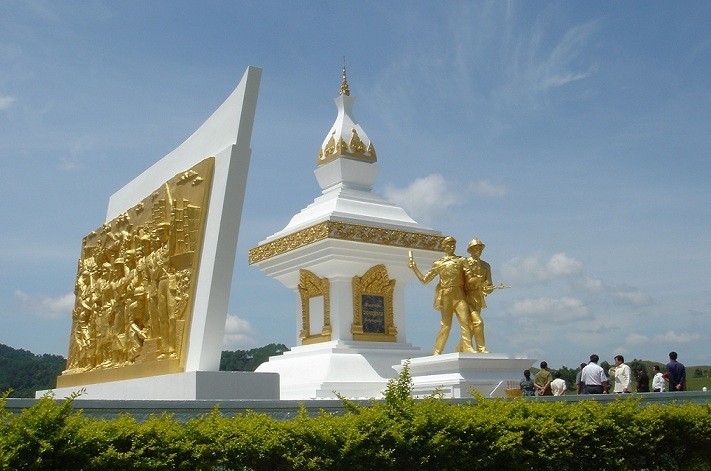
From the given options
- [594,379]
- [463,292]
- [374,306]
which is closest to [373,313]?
[374,306]

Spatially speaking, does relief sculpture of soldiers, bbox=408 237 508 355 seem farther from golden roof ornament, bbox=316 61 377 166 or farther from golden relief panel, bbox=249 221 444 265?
golden roof ornament, bbox=316 61 377 166

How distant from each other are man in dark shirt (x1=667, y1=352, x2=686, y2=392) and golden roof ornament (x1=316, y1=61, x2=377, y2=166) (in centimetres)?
843

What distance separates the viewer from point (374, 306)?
1814 centimetres

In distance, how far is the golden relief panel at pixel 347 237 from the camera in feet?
56.3

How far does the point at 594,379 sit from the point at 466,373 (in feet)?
7.11

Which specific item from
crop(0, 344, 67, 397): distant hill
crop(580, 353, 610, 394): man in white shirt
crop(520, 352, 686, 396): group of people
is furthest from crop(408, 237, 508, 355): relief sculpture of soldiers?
crop(0, 344, 67, 397): distant hill

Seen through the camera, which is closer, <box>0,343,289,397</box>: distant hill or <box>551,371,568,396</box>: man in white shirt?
<box>551,371,568,396</box>: man in white shirt

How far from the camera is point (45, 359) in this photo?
3706cm

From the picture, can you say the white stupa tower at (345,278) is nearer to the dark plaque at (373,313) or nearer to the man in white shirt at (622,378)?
the dark plaque at (373,313)

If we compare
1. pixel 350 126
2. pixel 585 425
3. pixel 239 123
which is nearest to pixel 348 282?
pixel 350 126

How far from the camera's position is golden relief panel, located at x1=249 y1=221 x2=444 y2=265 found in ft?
56.3

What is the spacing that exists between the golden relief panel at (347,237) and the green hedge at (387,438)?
910 centimetres

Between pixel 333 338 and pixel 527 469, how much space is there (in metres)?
10.0

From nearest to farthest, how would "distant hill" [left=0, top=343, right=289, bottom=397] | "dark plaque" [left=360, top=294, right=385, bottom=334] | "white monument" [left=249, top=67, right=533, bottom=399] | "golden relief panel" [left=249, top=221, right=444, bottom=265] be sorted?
"white monument" [left=249, top=67, right=533, bottom=399] → "golden relief panel" [left=249, top=221, right=444, bottom=265] → "dark plaque" [left=360, top=294, right=385, bottom=334] → "distant hill" [left=0, top=343, right=289, bottom=397]
